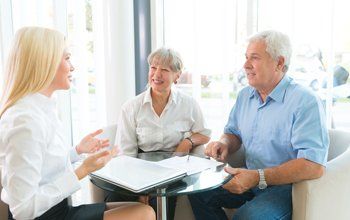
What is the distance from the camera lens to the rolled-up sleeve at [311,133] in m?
1.55

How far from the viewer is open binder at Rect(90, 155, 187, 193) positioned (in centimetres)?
136

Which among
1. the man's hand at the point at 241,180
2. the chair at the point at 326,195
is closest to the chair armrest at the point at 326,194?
the chair at the point at 326,195

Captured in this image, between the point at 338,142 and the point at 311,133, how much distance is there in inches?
15.3

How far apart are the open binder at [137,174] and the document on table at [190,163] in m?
0.09

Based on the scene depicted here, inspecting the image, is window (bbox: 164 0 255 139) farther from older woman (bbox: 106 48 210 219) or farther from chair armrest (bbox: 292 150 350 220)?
chair armrest (bbox: 292 150 350 220)

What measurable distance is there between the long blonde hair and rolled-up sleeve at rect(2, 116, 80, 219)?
140mm

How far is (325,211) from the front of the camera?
1561 millimetres

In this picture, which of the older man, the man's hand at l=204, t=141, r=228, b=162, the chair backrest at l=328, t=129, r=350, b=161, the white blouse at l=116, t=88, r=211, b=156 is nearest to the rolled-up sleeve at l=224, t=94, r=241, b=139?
the older man

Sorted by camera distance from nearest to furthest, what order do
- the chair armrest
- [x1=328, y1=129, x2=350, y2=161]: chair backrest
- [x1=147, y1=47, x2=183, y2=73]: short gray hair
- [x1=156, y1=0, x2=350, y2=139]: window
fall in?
1. the chair armrest
2. [x1=328, y1=129, x2=350, y2=161]: chair backrest
3. [x1=147, y1=47, x2=183, y2=73]: short gray hair
4. [x1=156, y1=0, x2=350, y2=139]: window

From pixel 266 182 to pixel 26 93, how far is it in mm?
1044

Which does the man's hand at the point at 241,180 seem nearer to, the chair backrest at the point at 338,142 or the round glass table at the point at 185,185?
the round glass table at the point at 185,185

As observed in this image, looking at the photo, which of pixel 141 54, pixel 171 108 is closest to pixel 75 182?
pixel 171 108

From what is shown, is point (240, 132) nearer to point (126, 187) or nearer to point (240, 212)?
point (240, 212)

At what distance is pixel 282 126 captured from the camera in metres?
1.72
